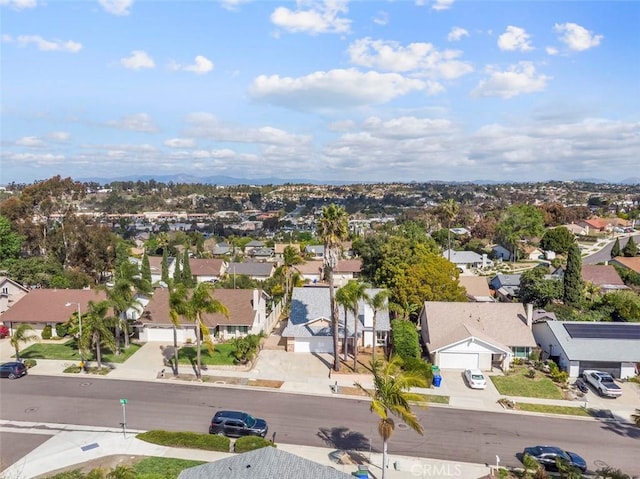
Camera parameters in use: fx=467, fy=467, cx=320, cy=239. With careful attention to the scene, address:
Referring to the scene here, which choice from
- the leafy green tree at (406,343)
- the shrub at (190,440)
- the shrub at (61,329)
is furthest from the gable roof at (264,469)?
the shrub at (61,329)

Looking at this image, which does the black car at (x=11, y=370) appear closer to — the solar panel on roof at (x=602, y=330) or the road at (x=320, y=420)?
the road at (x=320, y=420)

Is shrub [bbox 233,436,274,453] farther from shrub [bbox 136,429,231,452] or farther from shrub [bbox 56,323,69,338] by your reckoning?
shrub [bbox 56,323,69,338]

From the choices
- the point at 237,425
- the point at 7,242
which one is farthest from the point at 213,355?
the point at 7,242

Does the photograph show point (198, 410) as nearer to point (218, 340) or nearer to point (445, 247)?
point (218, 340)

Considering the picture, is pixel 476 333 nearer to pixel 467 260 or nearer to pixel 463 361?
pixel 463 361

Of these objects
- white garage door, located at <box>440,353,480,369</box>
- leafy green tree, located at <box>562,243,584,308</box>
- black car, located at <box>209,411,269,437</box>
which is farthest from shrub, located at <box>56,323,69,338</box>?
leafy green tree, located at <box>562,243,584,308</box>

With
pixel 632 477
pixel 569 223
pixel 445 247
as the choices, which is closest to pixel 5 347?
pixel 632 477

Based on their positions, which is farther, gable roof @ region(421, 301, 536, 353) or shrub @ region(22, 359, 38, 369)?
gable roof @ region(421, 301, 536, 353)
